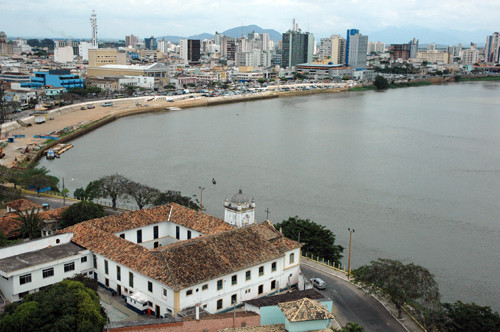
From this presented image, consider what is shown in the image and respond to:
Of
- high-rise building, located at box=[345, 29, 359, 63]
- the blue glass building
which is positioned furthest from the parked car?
high-rise building, located at box=[345, 29, 359, 63]

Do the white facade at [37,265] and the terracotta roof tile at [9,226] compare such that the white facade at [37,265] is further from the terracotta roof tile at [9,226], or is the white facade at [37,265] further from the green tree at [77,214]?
the terracotta roof tile at [9,226]

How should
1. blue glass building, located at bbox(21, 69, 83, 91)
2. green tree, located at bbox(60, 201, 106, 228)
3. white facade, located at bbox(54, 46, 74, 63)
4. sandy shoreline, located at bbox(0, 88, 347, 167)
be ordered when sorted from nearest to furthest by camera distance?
green tree, located at bbox(60, 201, 106, 228) < sandy shoreline, located at bbox(0, 88, 347, 167) < blue glass building, located at bbox(21, 69, 83, 91) < white facade, located at bbox(54, 46, 74, 63)

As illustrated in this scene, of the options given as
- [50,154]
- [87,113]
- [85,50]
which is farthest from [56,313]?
[85,50]

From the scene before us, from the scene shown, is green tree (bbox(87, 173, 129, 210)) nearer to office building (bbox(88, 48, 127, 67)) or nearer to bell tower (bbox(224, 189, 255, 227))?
bell tower (bbox(224, 189, 255, 227))

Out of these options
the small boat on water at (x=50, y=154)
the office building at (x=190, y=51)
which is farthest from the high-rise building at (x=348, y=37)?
the small boat on water at (x=50, y=154)

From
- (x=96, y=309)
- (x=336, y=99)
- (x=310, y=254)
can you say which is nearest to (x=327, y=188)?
(x=310, y=254)

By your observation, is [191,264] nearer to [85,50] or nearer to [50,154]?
[50,154]
